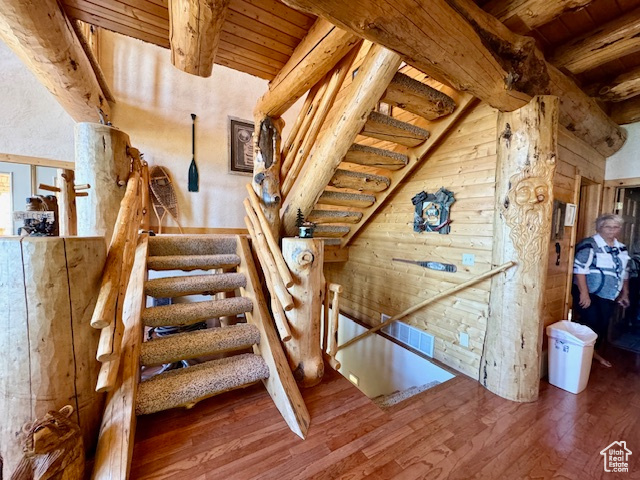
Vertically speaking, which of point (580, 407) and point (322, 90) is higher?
point (322, 90)

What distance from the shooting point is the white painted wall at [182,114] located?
380 cm

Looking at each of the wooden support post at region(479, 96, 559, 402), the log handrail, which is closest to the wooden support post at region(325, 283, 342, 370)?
the log handrail

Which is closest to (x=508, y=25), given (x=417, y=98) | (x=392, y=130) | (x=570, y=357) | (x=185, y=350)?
(x=417, y=98)

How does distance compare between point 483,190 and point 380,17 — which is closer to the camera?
point 380,17

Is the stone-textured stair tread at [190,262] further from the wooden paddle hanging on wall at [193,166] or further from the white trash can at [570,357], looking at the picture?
the white trash can at [570,357]

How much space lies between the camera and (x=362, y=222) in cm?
365

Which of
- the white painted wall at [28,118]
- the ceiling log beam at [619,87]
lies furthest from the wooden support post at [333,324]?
the white painted wall at [28,118]

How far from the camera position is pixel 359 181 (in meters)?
2.84

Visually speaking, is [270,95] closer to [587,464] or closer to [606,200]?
[587,464]

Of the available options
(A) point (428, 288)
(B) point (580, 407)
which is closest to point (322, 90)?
(A) point (428, 288)

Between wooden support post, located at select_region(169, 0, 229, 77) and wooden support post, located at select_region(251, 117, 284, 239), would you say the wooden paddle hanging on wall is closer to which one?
wooden support post, located at select_region(251, 117, 284, 239)

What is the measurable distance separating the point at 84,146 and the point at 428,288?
12.1ft

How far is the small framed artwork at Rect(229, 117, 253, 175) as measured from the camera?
4.63 metres

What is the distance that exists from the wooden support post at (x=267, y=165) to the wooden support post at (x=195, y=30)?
833 millimetres
